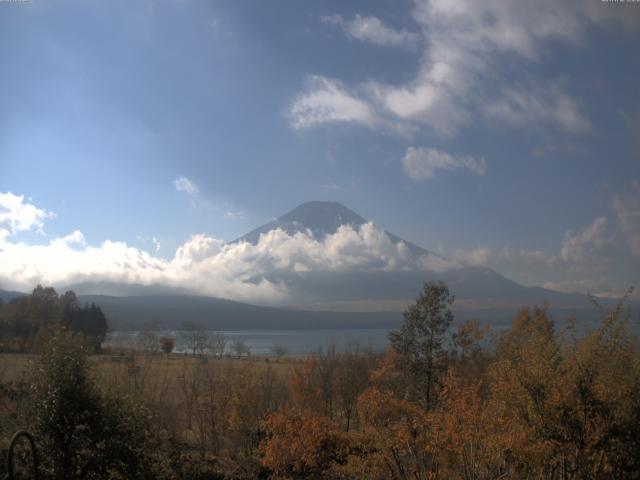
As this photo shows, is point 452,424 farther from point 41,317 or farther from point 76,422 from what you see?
point 41,317

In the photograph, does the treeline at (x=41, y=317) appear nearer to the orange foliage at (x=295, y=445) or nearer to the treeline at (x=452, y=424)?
the orange foliage at (x=295, y=445)

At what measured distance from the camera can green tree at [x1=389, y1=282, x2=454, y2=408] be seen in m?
26.2

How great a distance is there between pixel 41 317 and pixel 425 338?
6579 cm

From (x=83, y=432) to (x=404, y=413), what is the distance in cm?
851

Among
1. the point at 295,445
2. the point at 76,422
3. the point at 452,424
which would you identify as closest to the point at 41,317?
the point at 295,445

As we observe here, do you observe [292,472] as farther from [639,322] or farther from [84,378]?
[639,322]

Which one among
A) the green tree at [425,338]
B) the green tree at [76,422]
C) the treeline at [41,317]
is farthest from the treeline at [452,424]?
the treeline at [41,317]

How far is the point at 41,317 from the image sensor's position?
76.6m

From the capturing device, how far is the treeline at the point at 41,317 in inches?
2771

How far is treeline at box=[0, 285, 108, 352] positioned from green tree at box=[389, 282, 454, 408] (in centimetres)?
4967

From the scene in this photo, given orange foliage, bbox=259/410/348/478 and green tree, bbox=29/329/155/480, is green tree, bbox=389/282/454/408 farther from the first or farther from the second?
green tree, bbox=29/329/155/480

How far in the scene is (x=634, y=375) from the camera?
11.1 metres

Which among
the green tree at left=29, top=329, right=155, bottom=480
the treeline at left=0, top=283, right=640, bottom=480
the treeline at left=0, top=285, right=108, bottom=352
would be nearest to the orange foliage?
the treeline at left=0, top=283, right=640, bottom=480

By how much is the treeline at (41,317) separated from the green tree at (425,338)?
1955 inches
